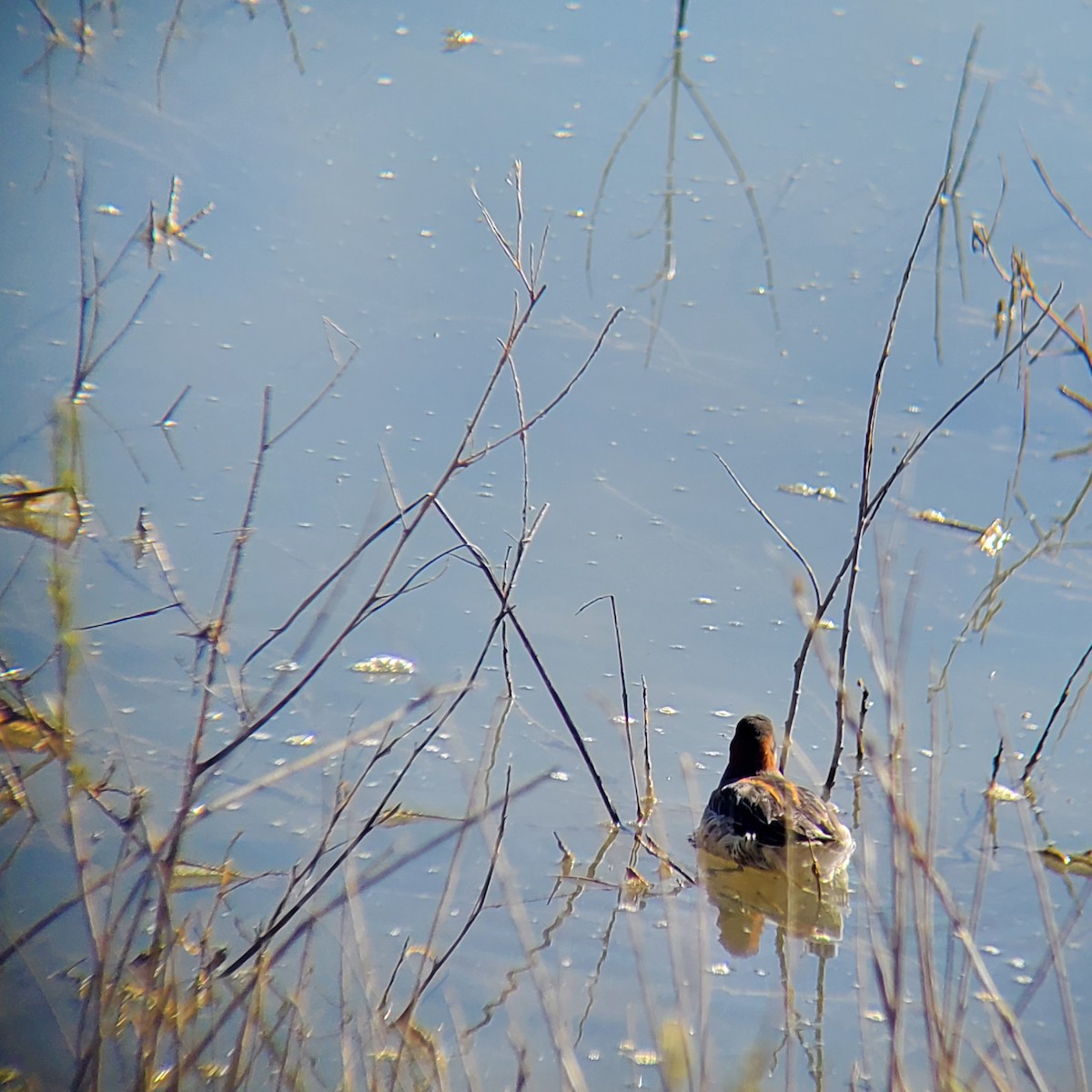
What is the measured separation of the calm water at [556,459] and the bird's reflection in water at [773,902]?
3 cm

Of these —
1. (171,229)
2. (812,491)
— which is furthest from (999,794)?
(171,229)

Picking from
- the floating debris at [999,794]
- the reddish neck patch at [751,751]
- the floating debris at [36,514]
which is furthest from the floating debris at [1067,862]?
the floating debris at [36,514]

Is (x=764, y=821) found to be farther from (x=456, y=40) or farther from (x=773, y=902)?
(x=456, y=40)

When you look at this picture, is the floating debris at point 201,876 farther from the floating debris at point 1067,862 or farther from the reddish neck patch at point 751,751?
the floating debris at point 1067,862

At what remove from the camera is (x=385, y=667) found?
196 inches

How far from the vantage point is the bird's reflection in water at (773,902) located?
4004 mm

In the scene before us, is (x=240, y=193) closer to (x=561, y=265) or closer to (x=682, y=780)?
(x=561, y=265)

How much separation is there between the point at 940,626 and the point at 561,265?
2927 mm

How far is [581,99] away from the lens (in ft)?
26.1

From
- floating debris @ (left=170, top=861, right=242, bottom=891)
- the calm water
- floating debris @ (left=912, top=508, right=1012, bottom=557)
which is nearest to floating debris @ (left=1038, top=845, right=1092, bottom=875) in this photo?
the calm water

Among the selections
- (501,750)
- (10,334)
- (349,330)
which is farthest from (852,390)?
(10,334)

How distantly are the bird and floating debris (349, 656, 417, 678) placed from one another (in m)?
1.18

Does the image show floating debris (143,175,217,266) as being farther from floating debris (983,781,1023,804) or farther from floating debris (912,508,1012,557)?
floating debris (983,781,1023,804)

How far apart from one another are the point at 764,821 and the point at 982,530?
2.13 metres
